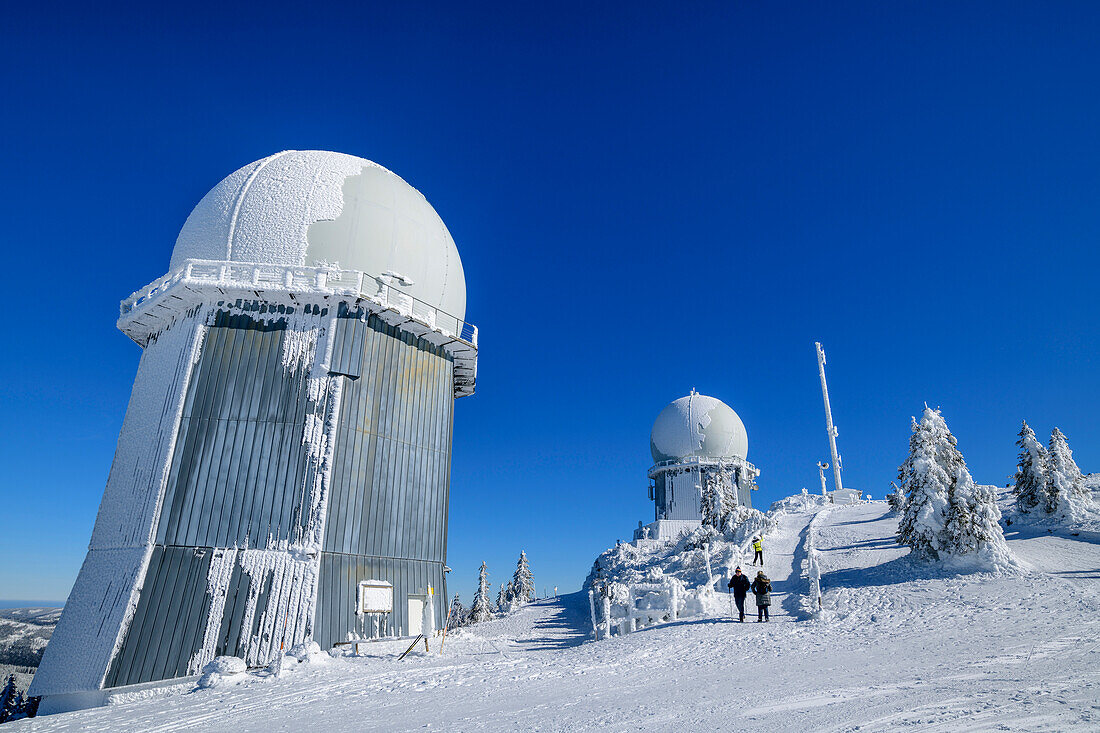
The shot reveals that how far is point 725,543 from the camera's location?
2839cm

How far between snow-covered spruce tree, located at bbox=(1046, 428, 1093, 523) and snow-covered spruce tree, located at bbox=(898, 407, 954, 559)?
29.9ft

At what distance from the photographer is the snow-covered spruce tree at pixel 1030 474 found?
2444 centimetres

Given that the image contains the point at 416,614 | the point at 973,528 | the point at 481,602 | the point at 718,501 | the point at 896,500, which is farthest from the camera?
the point at 481,602

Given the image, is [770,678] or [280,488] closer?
[770,678]

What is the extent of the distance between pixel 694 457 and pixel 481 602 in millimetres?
29546

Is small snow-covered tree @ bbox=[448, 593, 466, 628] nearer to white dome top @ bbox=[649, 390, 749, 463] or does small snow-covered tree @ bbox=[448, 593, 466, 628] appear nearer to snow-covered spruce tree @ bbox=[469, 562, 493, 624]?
snow-covered spruce tree @ bbox=[469, 562, 493, 624]

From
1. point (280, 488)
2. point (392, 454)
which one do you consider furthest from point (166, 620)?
point (392, 454)

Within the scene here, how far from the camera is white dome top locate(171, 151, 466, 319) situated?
1816 centimetres

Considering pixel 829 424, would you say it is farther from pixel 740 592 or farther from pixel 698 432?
pixel 740 592

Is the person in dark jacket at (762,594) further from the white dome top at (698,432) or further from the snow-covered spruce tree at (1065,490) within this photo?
the white dome top at (698,432)

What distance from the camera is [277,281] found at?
690 inches

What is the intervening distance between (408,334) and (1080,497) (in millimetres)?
27965

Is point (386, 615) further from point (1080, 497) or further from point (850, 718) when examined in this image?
point (1080, 497)

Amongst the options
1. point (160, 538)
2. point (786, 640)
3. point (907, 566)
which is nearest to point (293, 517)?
point (160, 538)
